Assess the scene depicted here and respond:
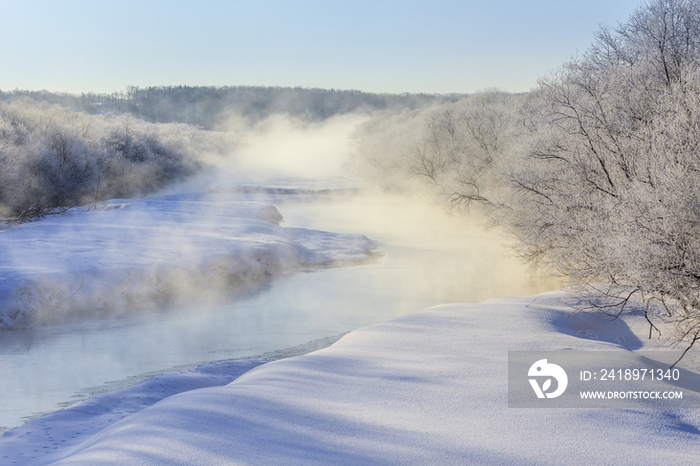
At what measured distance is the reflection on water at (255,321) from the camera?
7527mm

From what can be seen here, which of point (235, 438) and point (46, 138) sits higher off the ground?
point (46, 138)

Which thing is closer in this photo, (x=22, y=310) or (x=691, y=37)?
(x=22, y=310)

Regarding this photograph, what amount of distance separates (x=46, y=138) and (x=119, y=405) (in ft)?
68.7

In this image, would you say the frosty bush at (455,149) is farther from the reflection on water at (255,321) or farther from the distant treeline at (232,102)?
the distant treeline at (232,102)

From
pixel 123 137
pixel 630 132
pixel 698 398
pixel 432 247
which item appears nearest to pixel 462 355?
pixel 698 398

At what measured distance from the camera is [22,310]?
998 centimetres

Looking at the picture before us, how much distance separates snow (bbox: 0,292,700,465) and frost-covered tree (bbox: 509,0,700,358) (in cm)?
112

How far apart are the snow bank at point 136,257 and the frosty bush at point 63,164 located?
1115mm

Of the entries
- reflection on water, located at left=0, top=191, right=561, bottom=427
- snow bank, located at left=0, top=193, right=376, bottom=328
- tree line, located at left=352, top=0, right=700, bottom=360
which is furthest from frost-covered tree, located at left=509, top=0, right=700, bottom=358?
snow bank, located at left=0, top=193, right=376, bottom=328

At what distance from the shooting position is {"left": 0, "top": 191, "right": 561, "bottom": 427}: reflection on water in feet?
24.7

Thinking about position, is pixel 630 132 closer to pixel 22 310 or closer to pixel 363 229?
pixel 22 310

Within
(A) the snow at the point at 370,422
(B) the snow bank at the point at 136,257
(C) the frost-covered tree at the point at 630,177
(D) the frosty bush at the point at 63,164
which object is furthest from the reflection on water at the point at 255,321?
(D) the frosty bush at the point at 63,164

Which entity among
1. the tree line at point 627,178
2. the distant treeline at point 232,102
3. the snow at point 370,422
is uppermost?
the distant treeline at point 232,102

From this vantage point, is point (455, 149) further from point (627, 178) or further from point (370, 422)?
point (370, 422)
